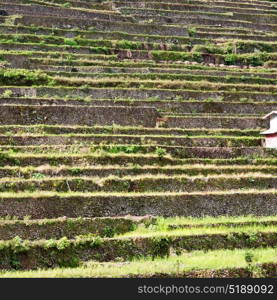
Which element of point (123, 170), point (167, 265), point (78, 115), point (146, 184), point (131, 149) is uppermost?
point (78, 115)

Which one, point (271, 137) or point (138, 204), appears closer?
point (138, 204)

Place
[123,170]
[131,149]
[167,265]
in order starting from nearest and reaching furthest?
[167,265] → [123,170] → [131,149]

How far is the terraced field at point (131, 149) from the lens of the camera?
14.3 meters

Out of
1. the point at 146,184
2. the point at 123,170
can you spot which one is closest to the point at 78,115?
the point at 123,170

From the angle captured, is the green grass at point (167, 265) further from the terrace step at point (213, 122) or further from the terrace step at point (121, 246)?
the terrace step at point (213, 122)

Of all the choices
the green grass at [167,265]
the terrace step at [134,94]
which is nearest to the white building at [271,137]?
the terrace step at [134,94]

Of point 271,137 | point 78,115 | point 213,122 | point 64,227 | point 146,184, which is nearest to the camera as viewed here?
point 64,227

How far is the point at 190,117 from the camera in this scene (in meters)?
23.5

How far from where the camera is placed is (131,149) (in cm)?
1991

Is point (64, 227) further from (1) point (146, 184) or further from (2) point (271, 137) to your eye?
(2) point (271, 137)

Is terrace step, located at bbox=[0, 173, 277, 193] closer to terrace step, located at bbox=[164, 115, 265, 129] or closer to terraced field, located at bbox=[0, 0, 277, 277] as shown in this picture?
terraced field, located at bbox=[0, 0, 277, 277]

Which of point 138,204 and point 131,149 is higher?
point 131,149

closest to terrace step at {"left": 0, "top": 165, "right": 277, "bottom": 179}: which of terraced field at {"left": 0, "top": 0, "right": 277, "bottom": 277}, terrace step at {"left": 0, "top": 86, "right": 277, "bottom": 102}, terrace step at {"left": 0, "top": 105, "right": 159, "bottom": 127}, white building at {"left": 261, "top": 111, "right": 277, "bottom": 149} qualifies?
terraced field at {"left": 0, "top": 0, "right": 277, "bottom": 277}

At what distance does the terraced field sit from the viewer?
14.3m
